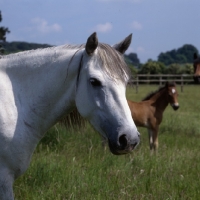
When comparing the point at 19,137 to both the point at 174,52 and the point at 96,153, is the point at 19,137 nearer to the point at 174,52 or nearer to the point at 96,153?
the point at 96,153

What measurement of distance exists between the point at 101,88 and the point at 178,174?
2302 millimetres

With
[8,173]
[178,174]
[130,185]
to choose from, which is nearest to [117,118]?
[8,173]

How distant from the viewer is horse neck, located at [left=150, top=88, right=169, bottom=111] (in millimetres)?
8305

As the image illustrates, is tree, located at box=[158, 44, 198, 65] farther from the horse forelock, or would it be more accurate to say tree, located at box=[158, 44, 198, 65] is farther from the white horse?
the horse forelock

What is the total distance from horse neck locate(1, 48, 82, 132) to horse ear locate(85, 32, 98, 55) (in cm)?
16

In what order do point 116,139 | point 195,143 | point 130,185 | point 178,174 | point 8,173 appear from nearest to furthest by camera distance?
point 116,139, point 8,173, point 130,185, point 178,174, point 195,143

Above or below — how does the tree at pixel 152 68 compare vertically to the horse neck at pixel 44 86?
Result: above

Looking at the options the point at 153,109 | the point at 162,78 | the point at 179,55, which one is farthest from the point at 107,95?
the point at 179,55

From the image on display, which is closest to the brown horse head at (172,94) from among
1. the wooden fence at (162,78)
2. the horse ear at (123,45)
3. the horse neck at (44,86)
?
the horse ear at (123,45)

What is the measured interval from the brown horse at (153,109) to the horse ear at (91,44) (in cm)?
480

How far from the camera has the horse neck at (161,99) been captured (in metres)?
8.30

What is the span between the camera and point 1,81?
8.34ft

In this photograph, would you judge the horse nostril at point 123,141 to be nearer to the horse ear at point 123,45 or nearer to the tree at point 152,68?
the horse ear at point 123,45

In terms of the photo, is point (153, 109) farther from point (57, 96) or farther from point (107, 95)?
point (107, 95)
